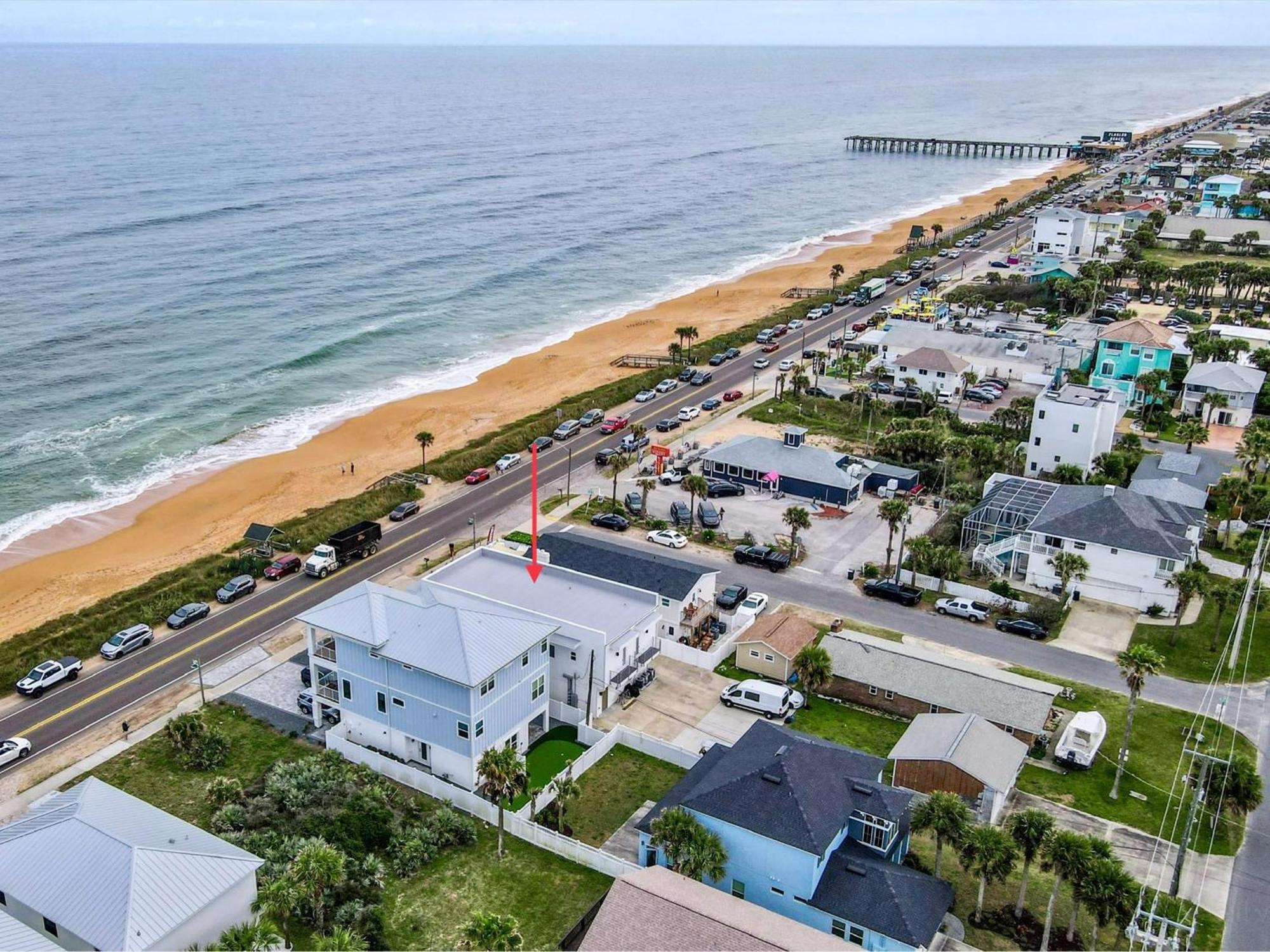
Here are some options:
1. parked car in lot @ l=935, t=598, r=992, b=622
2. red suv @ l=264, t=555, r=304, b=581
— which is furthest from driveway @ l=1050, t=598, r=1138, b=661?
red suv @ l=264, t=555, r=304, b=581

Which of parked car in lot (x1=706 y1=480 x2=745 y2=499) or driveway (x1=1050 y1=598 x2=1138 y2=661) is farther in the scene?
parked car in lot (x1=706 y1=480 x2=745 y2=499)

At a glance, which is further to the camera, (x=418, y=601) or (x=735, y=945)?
(x=418, y=601)

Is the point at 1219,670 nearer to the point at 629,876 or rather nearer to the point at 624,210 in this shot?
the point at 629,876

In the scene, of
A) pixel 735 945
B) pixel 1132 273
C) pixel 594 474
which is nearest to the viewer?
pixel 735 945

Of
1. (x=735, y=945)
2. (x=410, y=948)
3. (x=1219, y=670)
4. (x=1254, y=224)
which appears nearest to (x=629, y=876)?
(x=735, y=945)

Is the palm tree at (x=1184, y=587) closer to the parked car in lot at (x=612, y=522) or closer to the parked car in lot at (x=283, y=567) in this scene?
the parked car in lot at (x=612, y=522)

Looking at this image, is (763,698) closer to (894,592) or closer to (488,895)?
(894,592)

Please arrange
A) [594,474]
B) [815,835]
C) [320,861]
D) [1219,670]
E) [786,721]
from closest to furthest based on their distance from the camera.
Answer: [320,861]
[815,835]
[786,721]
[1219,670]
[594,474]

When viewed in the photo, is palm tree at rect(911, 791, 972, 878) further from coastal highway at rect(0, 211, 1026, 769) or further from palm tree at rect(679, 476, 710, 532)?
coastal highway at rect(0, 211, 1026, 769)
